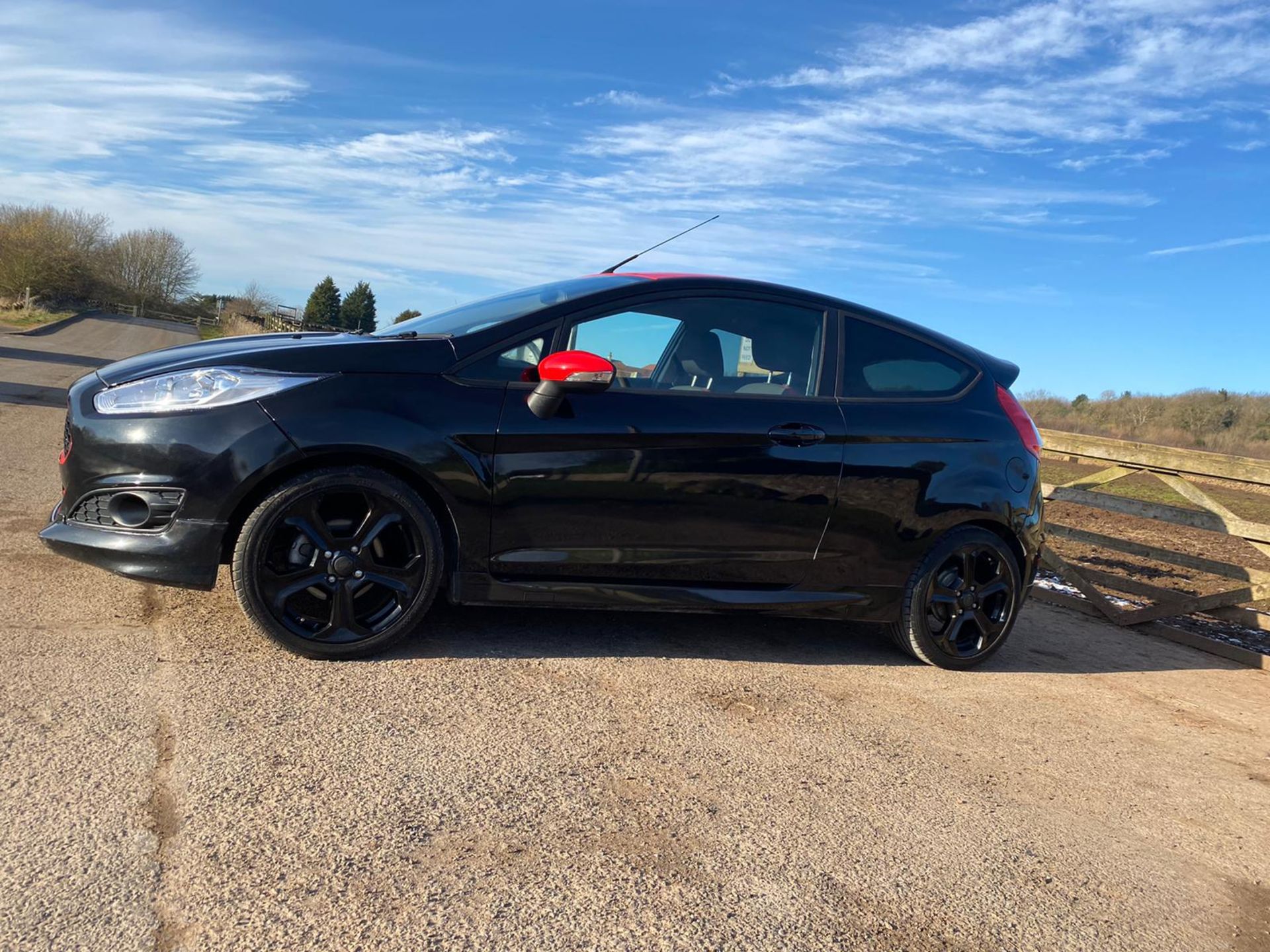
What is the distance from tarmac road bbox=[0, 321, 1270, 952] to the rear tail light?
49.5 inches

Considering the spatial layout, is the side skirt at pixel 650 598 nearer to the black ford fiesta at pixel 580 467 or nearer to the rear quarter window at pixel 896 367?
the black ford fiesta at pixel 580 467

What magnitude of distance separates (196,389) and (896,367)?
3.12 m

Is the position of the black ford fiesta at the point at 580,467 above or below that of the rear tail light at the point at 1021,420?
below

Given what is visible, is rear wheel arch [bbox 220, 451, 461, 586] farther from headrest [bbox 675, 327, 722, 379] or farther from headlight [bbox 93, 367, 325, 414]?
headrest [bbox 675, 327, 722, 379]

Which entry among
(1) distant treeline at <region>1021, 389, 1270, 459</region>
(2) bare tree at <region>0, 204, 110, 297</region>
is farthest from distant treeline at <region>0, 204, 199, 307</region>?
(1) distant treeline at <region>1021, 389, 1270, 459</region>

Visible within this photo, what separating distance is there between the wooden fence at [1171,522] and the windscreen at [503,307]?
4.18 meters

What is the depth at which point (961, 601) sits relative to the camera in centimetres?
471

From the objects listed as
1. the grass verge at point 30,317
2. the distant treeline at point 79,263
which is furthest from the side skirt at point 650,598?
the distant treeline at point 79,263

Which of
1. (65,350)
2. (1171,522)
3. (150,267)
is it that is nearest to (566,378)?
(1171,522)

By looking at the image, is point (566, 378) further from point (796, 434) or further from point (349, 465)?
point (796, 434)

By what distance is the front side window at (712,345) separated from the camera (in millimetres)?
4113

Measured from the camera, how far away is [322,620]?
11.9ft

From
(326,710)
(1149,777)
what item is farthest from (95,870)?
(1149,777)

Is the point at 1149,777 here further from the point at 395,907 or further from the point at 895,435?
the point at 395,907
